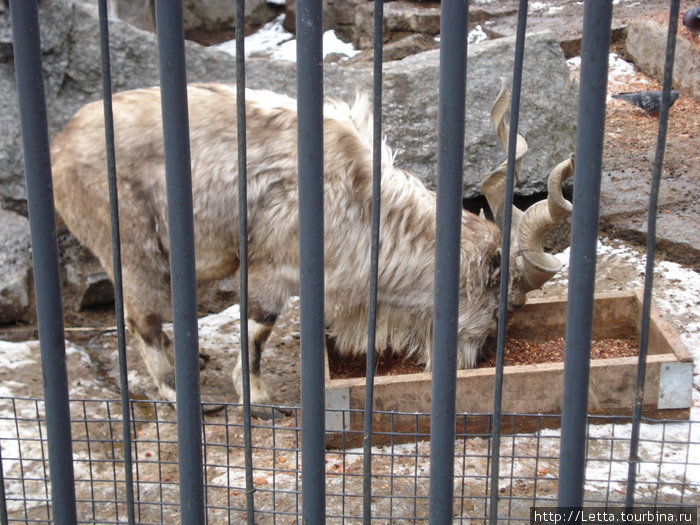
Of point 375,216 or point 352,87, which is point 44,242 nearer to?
point 375,216

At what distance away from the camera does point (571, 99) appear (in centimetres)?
600

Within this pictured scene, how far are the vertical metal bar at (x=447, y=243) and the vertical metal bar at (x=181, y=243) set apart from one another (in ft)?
1.50

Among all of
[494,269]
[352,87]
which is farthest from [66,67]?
[494,269]

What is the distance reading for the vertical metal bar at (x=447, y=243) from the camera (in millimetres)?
1349

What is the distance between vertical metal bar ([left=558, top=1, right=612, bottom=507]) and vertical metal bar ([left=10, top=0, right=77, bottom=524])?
3.20ft

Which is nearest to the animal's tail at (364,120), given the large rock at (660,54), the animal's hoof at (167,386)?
the animal's hoof at (167,386)

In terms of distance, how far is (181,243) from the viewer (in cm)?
147

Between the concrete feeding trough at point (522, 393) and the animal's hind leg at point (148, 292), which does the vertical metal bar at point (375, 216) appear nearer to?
the concrete feeding trough at point (522, 393)

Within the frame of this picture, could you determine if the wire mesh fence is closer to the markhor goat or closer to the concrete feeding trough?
the concrete feeding trough

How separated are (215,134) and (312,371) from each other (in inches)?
108

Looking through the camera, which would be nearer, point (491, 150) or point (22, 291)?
point (22, 291)

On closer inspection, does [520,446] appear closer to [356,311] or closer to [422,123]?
[356,311]

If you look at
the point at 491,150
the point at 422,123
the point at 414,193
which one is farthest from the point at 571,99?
the point at 414,193

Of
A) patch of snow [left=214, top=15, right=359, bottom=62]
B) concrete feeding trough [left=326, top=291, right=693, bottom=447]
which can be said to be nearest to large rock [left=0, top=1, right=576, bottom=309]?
concrete feeding trough [left=326, top=291, right=693, bottom=447]
